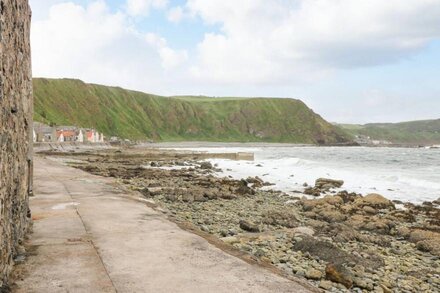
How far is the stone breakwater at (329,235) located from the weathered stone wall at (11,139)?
4311 mm

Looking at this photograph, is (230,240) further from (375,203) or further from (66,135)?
(66,135)

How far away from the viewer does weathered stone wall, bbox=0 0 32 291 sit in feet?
18.2

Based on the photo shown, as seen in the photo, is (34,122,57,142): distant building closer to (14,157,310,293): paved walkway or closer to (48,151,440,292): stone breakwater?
(48,151,440,292): stone breakwater

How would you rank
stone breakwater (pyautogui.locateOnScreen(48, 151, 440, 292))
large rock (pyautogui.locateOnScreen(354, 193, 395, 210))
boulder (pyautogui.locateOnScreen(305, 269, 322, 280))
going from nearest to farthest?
boulder (pyautogui.locateOnScreen(305, 269, 322, 280))
stone breakwater (pyautogui.locateOnScreen(48, 151, 440, 292))
large rock (pyautogui.locateOnScreen(354, 193, 395, 210))

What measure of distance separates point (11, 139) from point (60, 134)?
10523 centimetres

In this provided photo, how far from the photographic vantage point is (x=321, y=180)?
33.4m

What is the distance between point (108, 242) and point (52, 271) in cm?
190

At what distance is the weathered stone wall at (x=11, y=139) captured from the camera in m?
5.56

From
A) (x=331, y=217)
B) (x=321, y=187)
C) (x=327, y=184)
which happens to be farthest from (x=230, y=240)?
(x=327, y=184)

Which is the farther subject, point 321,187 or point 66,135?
point 66,135

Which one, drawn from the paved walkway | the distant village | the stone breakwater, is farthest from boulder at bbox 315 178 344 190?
the distant village

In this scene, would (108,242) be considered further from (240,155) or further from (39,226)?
(240,155)

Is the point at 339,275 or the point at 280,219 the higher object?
the point at 339,275

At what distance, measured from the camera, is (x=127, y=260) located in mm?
7254
